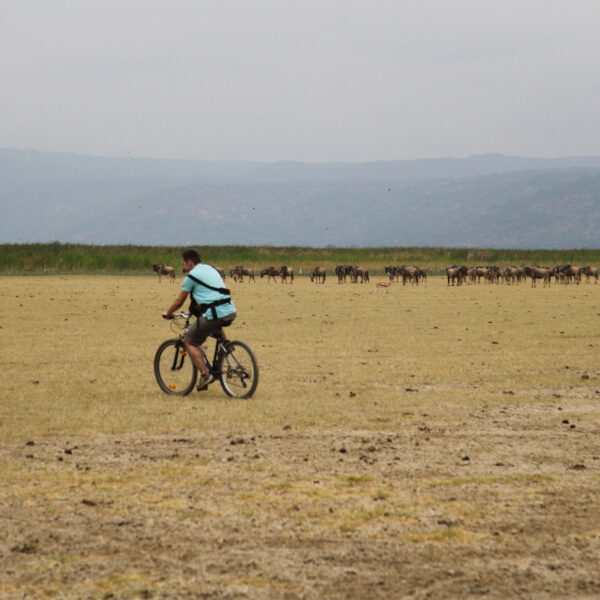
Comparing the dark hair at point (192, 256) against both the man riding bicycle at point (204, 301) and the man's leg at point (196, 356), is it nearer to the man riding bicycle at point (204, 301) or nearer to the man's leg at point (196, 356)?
the man riding bicycle at point (204, 301)

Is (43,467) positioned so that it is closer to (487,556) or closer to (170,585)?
(170,585)

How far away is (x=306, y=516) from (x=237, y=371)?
18.8 ft

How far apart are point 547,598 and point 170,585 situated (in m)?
2.19

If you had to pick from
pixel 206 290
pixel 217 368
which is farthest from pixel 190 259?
pixel 217 368

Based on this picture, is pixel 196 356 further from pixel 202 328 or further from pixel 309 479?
pixel 309 479

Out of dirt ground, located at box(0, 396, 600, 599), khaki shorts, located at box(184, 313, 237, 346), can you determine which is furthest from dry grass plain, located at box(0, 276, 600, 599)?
khaki shorts, located at box(184, 313, 237, 346)

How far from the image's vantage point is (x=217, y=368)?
41.0 feet

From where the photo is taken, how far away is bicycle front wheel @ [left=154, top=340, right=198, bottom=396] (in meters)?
12.7

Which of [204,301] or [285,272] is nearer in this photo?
[204,301]

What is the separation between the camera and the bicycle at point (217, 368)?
1233cm

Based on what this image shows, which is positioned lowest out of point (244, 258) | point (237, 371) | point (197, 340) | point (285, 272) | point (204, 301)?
point (237, 371)

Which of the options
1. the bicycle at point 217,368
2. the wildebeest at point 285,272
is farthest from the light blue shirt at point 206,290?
the wildebeest at point 285,272

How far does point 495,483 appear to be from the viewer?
775cm

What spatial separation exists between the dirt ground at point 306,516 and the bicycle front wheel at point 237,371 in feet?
7.99
